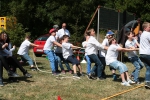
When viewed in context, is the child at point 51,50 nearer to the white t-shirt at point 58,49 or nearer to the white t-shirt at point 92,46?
the white t-shirt at point 58,49

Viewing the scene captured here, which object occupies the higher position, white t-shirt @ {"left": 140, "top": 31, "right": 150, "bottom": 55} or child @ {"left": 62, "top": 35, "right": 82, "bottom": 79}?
white t-shirt @ {"left": 140, "top": 31, "right": 150, "bottom": 55}

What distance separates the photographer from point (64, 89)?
8.19m

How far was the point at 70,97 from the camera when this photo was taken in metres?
7.23

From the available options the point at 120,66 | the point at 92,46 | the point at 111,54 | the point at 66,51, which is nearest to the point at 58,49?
the point at 66,51

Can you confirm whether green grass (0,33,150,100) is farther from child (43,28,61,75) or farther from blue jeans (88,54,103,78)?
child (43,28,61,75)

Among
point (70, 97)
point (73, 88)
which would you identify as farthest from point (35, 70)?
point (70, 97)

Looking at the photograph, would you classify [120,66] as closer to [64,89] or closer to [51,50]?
[64,89]

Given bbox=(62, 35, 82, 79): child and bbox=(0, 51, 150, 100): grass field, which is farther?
bbox=(62, 35, 82, 79): child

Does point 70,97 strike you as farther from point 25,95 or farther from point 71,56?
point 71,56

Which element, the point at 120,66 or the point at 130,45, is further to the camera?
the point at 130,45

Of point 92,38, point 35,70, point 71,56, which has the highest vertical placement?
point 92,38

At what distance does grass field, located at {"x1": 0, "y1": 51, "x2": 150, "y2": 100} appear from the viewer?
23.9 ft

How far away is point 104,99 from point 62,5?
104 ft

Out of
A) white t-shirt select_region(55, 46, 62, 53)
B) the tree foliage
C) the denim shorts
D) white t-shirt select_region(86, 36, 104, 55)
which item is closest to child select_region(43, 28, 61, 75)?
white t-shirt select_region(55, 46, 62, 53)
